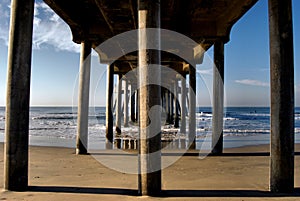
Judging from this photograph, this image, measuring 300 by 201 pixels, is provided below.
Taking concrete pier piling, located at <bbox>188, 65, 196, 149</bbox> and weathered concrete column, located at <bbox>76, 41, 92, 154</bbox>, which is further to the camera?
concrete pier piling, located at <bbox>188, 65, 196, 149</bbox>

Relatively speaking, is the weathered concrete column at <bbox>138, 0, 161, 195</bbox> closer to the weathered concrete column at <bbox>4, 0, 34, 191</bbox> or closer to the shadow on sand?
the shadow on sand

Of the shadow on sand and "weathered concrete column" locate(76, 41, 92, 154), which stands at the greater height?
"weathered concrete column" locate(76, 41, 92, 154)

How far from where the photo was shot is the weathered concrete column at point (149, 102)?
4723 millimetres

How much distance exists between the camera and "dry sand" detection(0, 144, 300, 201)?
4.67 m

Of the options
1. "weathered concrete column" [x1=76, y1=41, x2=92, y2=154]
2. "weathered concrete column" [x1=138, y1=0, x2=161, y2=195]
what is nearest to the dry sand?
"weathered concrete column" [x1=138, y1=0, x2=161, y2=195]

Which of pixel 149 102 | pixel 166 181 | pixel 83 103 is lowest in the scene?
pixel 166 181

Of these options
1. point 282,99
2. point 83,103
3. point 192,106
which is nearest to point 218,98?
point 192,106

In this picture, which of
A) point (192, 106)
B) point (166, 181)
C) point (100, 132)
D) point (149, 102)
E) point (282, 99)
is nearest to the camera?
point (149, 102)

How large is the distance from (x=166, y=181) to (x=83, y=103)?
4.73 meters

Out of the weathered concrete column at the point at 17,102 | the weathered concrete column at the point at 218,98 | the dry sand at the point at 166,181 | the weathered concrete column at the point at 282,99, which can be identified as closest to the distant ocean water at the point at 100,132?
the weathered concrete column at the point at 218,98

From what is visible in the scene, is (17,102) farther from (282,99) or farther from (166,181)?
(282,99)

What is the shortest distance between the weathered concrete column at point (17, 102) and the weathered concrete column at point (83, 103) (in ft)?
14.7

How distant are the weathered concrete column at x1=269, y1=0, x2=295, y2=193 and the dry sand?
1.20 ft

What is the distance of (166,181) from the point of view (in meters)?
5.75
